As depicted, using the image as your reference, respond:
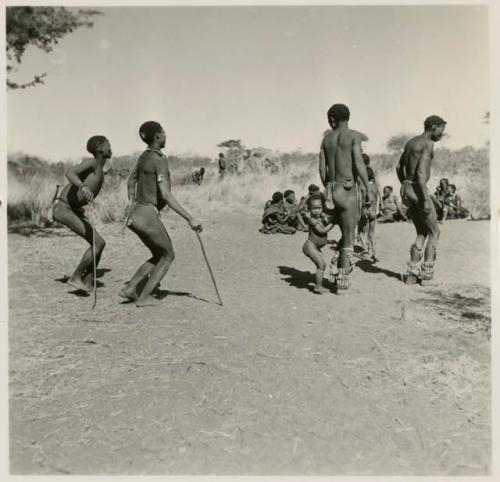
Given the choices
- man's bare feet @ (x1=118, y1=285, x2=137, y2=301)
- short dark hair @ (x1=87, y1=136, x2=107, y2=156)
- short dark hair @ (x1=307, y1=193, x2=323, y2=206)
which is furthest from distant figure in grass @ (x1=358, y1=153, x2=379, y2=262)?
short dark hair @ (x1=87, y1=136, x2=107, y2=156)

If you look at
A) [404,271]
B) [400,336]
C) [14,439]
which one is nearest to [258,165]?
[404,271]

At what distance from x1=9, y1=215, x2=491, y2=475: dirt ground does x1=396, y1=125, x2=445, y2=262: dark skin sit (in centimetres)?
66

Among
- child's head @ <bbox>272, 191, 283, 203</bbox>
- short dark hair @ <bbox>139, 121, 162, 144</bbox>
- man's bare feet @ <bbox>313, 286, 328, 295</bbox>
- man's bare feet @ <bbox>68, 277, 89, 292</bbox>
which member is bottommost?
man's bare feet @ <bbox>313, 286, 328, 295</bbox>

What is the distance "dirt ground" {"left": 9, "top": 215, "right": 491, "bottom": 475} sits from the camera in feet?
13.4

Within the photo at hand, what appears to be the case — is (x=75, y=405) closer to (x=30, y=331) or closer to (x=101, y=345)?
(x=101, y=345)

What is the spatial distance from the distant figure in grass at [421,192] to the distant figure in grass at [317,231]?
1.16 metres

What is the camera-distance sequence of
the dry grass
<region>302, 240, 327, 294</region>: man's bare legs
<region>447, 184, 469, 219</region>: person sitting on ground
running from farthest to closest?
<region>447, 184, 469, 219</region>: person sitting on ground
the dry grass
<region>302, 240, 327, 294</region>: man's bare legs

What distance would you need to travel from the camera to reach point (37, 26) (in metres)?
7.80

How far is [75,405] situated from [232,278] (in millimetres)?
3459

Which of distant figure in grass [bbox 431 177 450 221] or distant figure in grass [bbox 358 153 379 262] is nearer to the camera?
distant figure in grass [bbox 358 153 379 262]

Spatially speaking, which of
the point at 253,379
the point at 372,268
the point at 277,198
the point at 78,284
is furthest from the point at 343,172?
the point at 277,198

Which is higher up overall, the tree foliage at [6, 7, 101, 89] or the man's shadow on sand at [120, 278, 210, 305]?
the tree foliage at [6, 7, 101, 89]

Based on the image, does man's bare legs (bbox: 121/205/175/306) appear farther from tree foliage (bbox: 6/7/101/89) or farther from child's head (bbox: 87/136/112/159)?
tree foliage (bbox: 6/7/101/89)

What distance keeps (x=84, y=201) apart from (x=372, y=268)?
391 centimetres
